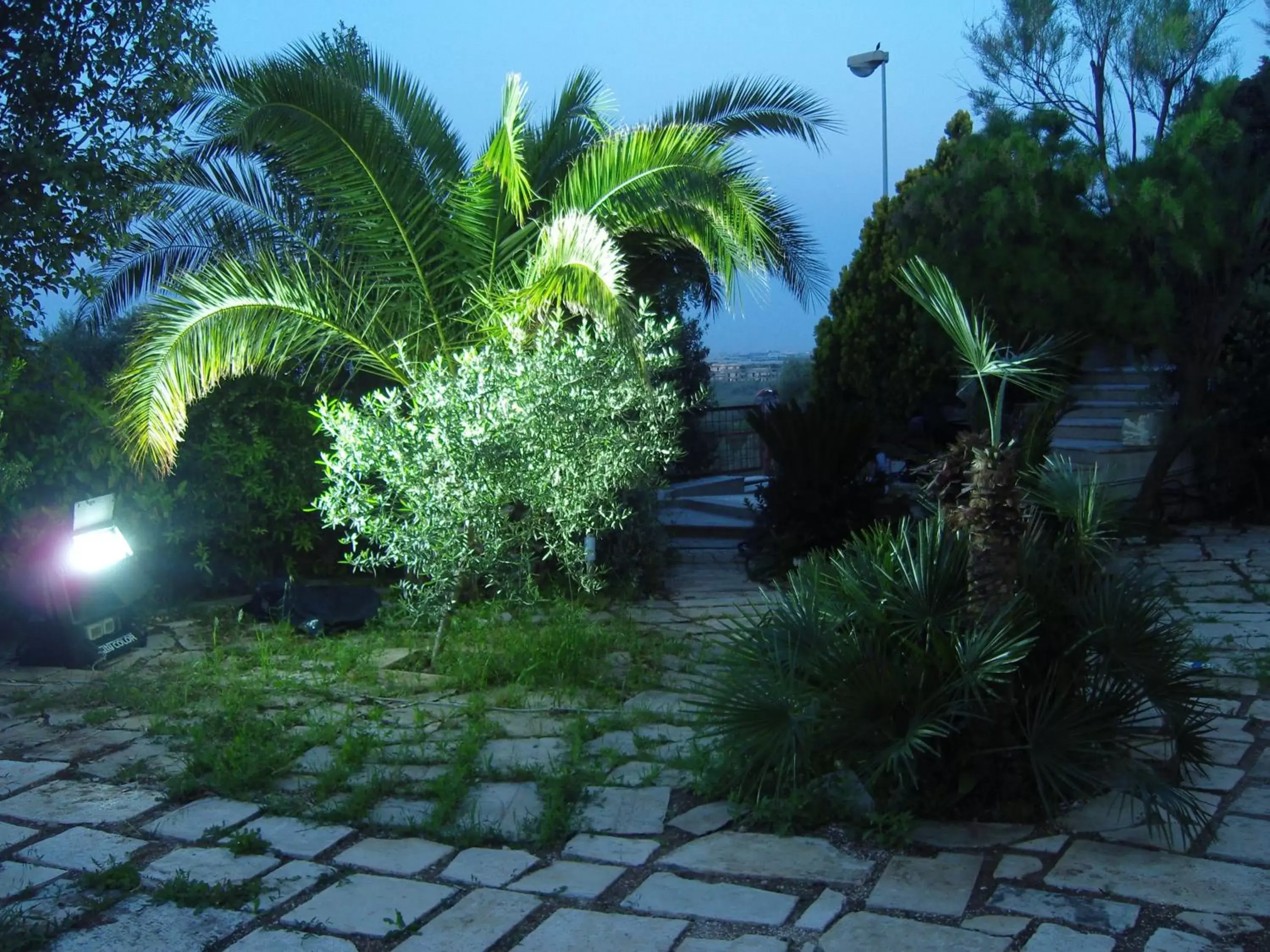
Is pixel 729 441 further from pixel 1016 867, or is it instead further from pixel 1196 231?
pixel 1016 867

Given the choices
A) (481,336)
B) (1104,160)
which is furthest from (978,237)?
(481,336)

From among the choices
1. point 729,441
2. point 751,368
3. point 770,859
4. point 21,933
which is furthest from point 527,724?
point 751,368

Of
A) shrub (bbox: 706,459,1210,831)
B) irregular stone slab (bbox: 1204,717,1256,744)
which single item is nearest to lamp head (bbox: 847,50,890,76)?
irregular stone slab (bbox: 1204,717,1256,744)

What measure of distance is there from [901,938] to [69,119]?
4.86 m

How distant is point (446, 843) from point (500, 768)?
657 millimetres

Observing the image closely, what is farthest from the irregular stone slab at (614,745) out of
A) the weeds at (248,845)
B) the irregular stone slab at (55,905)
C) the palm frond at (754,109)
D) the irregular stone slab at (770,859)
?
the palm frond at (754,109)

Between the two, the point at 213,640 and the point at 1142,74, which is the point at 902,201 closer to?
the point at 1142,74

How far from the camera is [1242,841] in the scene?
144 inches

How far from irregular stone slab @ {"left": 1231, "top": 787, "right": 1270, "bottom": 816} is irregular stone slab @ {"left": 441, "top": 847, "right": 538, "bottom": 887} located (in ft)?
7.78

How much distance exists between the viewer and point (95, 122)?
5363 millimetres

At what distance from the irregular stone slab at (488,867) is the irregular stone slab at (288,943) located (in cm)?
47

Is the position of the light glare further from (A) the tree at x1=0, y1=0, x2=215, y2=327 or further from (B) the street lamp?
(B) the street lamp

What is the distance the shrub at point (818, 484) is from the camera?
8.34m

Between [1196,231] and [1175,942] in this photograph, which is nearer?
[1175,942]
